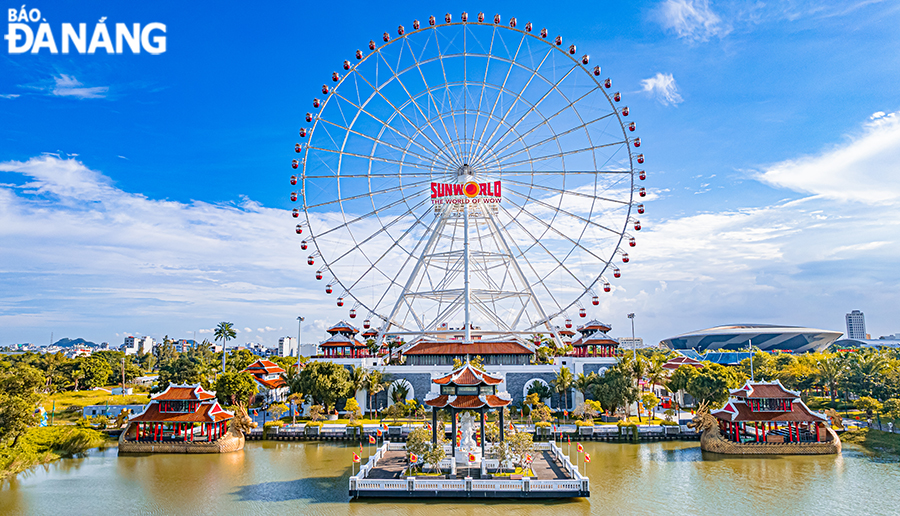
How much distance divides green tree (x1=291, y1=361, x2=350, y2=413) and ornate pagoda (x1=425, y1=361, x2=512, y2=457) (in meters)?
18.4

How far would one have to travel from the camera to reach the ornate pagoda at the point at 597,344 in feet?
178

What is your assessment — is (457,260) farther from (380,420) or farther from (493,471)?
(493,471)

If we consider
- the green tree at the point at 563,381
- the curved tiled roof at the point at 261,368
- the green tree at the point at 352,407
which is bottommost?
the green tree at the point at 352,407

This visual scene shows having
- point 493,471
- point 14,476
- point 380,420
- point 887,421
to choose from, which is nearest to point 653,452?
point 493,471

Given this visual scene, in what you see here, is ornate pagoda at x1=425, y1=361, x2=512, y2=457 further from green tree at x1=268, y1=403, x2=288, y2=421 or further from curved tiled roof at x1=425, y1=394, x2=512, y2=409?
green tree at x1=268, y1=403, x2=288, y2=421

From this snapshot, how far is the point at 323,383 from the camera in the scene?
158 ft

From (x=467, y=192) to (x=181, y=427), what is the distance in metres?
27.7

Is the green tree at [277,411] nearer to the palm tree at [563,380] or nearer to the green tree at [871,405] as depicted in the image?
the palm tree at [563,380]

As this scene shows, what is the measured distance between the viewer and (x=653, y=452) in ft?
124

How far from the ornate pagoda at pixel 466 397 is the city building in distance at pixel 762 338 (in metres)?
133

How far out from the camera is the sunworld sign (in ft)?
161

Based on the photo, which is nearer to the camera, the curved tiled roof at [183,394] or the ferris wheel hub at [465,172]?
the curved tiled roof at [183,394]

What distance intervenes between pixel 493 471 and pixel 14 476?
26102 millimetres

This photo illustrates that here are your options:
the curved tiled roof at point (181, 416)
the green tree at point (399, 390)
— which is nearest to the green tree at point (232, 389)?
the curved tiled roof at point (181, 416)
